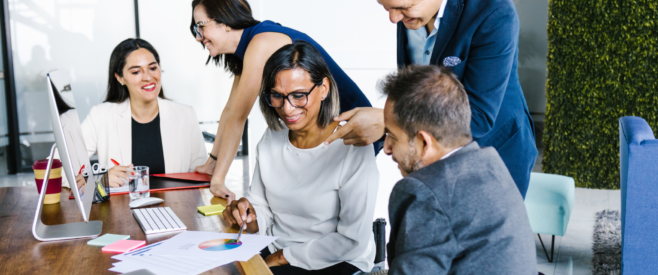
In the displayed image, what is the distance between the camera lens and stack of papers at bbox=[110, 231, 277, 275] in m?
1.06

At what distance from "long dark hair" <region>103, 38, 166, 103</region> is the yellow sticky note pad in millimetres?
1273

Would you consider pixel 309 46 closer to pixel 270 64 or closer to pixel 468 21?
Result: pixel 270 64

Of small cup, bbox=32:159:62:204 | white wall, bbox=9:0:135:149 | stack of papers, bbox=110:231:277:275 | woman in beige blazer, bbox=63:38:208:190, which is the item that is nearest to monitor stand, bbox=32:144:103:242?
stack of papers, bbox=110:231:277:275

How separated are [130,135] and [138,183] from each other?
92 centimetres

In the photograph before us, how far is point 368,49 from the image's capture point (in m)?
3.00

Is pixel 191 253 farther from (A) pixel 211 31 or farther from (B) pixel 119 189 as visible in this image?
Result: (A) pixel 211 31

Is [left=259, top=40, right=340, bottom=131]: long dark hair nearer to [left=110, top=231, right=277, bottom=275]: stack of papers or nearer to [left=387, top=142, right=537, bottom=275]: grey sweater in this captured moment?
[left=110, top=231, right=277, bottom=275]: stack of papers

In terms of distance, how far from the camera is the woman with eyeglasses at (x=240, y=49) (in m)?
1.86

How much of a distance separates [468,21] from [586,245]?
2.64m

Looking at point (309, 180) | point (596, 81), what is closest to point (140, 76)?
point (309, 180)

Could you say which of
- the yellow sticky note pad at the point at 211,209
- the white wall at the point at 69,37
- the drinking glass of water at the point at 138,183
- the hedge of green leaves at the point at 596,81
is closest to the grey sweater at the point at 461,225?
the yellow sticky note pad at the point at 211,209

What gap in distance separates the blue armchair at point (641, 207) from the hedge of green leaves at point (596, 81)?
315 cm

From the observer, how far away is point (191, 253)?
3.74ft

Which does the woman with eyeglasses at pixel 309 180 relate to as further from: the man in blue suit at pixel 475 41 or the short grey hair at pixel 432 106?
the short grey hair at pixel 432 106
